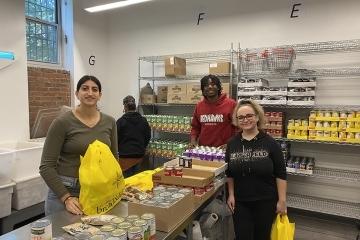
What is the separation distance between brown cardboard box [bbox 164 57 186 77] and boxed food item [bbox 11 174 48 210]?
7.26 feet

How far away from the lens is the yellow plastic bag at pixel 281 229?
6.82ft

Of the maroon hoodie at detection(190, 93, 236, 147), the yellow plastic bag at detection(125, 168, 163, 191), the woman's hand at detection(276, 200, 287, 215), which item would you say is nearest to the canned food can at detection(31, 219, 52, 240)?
the yellow plastic bag at detection(125, 168, 163, 191)

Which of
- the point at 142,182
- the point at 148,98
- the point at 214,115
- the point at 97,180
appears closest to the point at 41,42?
the point at 148,98

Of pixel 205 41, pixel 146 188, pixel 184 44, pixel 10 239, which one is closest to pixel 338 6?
pixel 205 41

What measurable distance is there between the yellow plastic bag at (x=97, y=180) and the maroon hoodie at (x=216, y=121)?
158 cm

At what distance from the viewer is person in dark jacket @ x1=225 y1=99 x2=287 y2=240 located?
2.08 meters

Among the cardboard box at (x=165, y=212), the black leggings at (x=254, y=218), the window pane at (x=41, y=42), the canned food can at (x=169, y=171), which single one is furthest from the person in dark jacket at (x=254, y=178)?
the window pane at (x=41, y=42)

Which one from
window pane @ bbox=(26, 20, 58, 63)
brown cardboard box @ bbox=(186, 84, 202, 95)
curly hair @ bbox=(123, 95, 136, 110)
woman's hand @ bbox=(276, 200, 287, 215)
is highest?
window pane @ bbox=(26, 20, 58, 63)

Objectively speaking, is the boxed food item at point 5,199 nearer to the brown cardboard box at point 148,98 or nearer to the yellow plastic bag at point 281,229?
the brown cardboard box at point 148,98

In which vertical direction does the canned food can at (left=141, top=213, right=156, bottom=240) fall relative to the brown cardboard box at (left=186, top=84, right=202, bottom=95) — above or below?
below

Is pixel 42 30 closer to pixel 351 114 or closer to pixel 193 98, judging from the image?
pixel 193 98

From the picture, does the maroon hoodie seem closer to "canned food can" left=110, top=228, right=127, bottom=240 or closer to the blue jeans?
the blue jeans

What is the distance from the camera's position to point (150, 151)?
429 cm

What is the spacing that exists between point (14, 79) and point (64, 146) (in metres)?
2.53
